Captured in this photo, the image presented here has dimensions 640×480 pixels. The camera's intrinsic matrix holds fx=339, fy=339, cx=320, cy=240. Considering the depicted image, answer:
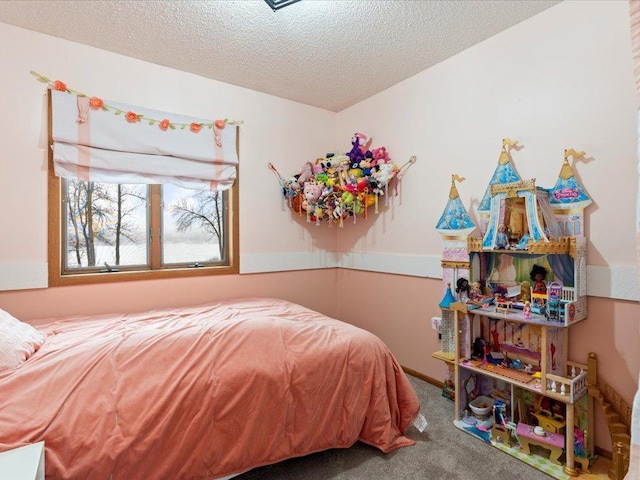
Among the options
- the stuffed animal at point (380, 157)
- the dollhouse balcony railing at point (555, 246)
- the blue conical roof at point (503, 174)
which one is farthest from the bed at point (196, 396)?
the stuffed animal at point (380, 157)

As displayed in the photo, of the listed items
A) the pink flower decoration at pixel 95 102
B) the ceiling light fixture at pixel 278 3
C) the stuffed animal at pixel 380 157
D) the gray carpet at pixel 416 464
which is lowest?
the gray carpet at pixel 416 464

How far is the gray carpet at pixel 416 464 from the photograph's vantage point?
Answer: 165cm

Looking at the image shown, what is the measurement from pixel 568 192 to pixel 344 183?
1625mm

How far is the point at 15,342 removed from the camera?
146cm

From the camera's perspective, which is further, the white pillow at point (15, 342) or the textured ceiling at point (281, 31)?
the textured ceiling at point (281, 31)

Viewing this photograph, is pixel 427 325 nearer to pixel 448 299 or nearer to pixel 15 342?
pixel 448 299

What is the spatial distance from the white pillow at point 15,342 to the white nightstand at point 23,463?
40 centimetres

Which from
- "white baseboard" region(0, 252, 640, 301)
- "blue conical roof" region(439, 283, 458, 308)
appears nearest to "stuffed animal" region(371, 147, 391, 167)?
"white baseboard" region(0, 252, 640, 301)

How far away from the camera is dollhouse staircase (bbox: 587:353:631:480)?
1.54 metres

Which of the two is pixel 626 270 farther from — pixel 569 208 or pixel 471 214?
pixel 471 214

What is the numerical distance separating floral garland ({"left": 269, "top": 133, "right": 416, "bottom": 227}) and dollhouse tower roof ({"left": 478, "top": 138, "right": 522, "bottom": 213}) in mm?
753

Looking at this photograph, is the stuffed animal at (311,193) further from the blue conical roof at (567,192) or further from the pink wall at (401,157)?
the blue conical roof at (567,192)

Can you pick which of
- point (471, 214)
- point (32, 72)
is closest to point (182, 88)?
point (32, 72)

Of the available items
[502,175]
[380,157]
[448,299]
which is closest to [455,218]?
[502,175]
